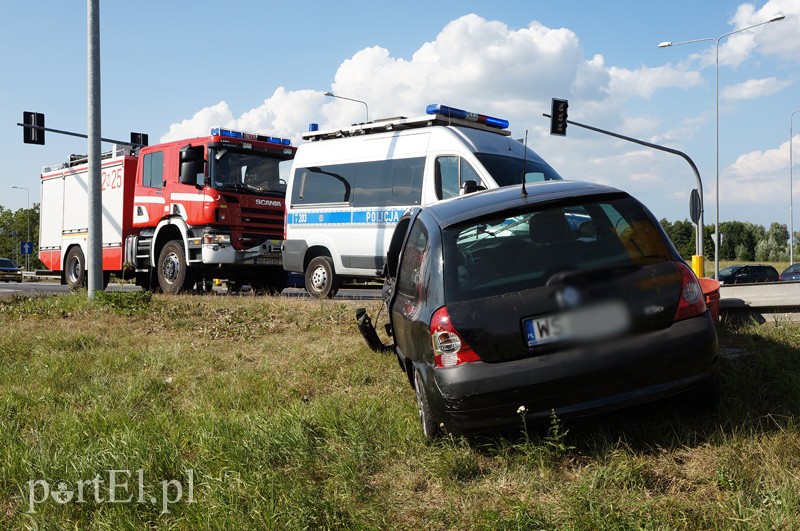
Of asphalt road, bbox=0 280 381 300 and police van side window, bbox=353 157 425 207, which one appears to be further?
asphalt road, bbox=0 280 381 300

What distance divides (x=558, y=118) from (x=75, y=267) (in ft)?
49.4

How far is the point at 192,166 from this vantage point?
44.4 feet

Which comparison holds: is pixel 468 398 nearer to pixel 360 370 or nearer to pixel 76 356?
pixel 360 370

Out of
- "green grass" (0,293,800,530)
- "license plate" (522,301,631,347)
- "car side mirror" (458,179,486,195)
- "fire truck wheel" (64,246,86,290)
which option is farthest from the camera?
"fire truck wheel" (64,246,86,290)

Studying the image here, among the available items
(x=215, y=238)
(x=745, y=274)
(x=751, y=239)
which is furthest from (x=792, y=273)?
(x=751, y=239)

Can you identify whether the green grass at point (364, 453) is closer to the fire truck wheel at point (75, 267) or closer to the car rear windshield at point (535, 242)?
the car rear windshield at point (535, 242)

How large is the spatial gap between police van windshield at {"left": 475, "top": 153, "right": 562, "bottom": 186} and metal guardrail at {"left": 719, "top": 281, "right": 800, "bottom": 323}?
3549mm

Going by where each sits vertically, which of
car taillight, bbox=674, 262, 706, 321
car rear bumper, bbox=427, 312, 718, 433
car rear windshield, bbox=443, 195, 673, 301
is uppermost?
car rear windshield, bbox=443, 195, 673, 301

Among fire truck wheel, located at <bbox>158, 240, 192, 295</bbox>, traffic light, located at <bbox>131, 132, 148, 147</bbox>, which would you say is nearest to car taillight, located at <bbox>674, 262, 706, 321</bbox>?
fire truck wheel, located at <bbox>158, 240, 192, 295</bbox>

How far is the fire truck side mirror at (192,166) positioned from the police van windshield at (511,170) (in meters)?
5.68

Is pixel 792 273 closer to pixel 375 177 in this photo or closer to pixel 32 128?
pixel 375 177

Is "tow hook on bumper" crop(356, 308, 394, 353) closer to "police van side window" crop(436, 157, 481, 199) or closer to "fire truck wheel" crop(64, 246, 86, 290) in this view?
"police van side window" crop(436, 157, 481, 199)

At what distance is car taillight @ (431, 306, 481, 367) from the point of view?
3.78 meters

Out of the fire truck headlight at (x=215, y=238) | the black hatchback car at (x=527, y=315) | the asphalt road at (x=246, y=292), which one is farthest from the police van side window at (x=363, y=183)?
the black hatchback car at (x=527, y=315)
